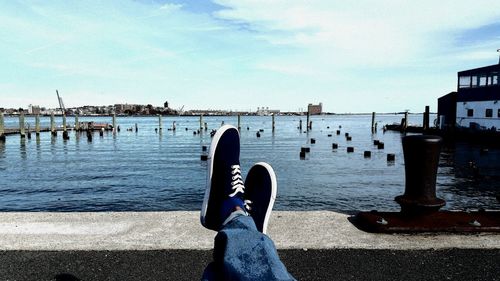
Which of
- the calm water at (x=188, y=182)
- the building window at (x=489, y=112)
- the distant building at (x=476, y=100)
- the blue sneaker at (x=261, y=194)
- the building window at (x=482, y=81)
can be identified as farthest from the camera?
the building window at (x=482, y=81)

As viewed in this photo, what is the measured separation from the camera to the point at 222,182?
3150mm

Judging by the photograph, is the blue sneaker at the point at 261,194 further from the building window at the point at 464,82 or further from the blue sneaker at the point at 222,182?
→ the building window at the point at 464,82

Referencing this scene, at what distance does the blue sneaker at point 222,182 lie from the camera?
294cm

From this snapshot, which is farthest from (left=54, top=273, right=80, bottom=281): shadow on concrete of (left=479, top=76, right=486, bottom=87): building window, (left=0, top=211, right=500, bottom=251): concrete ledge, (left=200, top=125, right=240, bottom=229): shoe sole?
(left=479, top=76, right=486, bottom=87): building window

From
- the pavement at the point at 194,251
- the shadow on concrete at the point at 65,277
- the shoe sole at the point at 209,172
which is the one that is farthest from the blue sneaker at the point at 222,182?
the shadow on concrete at the point at 65,277

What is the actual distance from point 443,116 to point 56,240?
48636 millimetres

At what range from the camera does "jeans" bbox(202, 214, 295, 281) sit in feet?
6.26

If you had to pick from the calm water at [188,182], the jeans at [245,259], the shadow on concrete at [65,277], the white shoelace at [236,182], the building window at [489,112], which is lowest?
the calm water at [188,182]

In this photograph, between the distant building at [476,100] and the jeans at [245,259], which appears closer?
the jeans at [245,259]

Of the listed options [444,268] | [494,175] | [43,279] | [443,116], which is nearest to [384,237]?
[444,268]

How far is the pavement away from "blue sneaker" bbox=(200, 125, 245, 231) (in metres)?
0.55

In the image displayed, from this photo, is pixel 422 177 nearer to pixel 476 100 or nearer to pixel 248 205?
pixel 248 205

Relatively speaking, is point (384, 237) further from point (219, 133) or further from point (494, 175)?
point (494, 175)

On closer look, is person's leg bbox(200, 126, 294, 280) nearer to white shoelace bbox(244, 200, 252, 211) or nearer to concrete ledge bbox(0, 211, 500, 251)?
white shoelace bbox(244, 200, 252, 211)
